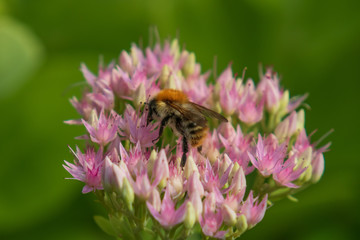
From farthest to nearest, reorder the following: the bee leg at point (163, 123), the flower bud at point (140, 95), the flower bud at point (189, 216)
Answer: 1. the flower bud at point (140, 95)
2. the bee leg at point (163, 123)
3. the flower bud at point (189, 216)

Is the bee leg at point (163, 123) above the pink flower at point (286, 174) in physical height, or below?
above

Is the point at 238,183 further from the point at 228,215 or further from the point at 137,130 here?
the point at 137,130

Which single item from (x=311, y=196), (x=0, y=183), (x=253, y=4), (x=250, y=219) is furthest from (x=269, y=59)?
(x=250, y=219)

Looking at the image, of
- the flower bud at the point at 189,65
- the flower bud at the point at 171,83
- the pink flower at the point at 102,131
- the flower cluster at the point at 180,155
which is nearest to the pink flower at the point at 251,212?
the flower cluster at the point at 180,155

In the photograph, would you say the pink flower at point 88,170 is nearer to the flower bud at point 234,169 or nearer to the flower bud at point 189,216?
the flower bud at point 189,216

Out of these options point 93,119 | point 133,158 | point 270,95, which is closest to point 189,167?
point 133,158

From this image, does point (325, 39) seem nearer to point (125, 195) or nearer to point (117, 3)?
point (117, 3)
